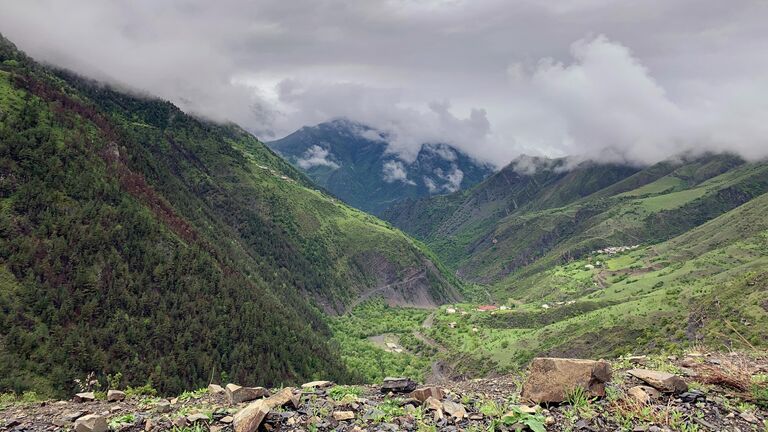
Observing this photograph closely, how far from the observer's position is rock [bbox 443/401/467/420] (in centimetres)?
1245

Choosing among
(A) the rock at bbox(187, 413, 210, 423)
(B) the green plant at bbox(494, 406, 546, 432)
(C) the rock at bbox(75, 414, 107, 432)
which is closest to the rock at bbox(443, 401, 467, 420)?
(B) the green plant at bbox(494, 406, 546, 432)

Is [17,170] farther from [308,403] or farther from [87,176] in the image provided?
[308,403]

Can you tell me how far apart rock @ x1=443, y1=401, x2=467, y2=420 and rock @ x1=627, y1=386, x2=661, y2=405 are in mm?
4942

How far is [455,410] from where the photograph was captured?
12.7m

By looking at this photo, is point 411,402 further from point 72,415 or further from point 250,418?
point 72,415

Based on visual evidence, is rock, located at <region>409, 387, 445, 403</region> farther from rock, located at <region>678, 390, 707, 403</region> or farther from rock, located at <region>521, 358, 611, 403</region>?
rock, located at <region>678, 390, 707, 403</region>

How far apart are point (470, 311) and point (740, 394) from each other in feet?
635

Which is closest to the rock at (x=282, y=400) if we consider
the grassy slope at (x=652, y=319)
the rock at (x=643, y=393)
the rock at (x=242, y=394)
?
the rock at (x=242, y=394)

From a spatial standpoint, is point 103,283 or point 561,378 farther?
point 103,283

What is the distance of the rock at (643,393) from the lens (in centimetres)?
1226

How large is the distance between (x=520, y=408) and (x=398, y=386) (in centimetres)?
517

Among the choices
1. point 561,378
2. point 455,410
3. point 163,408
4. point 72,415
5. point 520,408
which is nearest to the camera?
point 520,408

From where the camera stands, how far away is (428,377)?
128500 mm

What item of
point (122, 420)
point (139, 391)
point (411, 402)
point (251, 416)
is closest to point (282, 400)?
point (251, 416)
